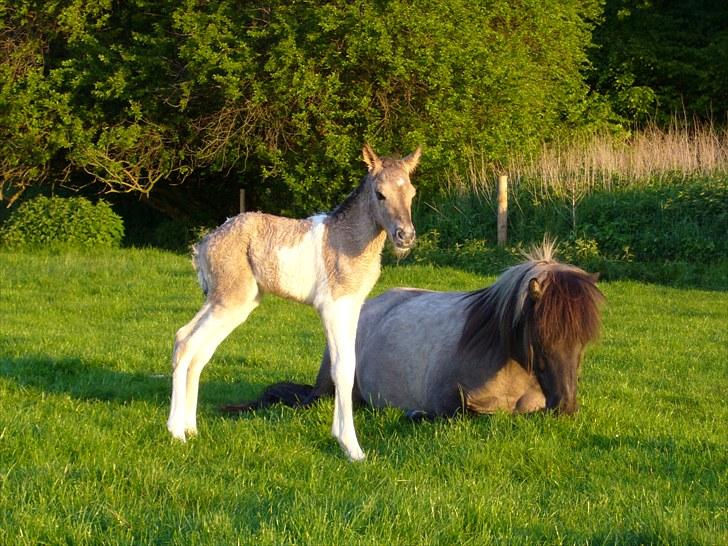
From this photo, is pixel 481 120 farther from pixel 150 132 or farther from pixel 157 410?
pixel 157 410

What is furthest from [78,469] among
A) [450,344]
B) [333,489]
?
[450,344]

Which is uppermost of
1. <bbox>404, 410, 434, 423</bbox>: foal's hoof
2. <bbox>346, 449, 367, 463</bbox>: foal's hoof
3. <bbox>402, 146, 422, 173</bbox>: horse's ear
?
<bbox>402, 146, 422, 173</bbox>: horse's ear

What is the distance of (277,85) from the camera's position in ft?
78.5

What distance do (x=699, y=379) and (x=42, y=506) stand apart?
23.1 feet

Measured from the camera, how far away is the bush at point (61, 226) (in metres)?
23.6

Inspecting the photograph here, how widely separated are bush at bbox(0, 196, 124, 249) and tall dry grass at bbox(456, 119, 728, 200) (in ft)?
26.8

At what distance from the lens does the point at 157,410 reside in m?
7.84

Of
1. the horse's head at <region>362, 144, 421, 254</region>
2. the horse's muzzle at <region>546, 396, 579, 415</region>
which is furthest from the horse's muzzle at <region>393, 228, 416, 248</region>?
the horse's muzzle at <region>546, 396, 579, 415</region>

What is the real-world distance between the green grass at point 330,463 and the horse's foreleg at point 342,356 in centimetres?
21

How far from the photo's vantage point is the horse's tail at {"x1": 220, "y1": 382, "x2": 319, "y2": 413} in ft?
27.4

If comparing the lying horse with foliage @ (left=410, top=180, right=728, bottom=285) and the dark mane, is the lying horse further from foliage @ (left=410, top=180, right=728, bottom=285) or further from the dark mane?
foliage @ (left=410, top=180, right=728, bottom=285)

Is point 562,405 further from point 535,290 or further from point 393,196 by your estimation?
point 393,196

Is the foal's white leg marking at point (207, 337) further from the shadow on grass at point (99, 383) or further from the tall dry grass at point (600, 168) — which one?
the tall dry grass at point (600, 168)

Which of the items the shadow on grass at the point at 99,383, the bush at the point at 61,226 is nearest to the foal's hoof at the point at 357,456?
the shadow on grass at the point at 99,383
